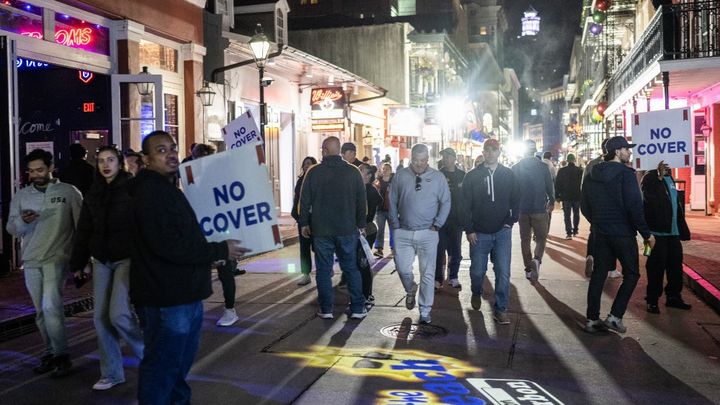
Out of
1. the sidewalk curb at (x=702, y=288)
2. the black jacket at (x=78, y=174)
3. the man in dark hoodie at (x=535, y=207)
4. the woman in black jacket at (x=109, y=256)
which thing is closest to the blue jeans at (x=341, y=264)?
the woman in black jacket at (x=109, y=256)

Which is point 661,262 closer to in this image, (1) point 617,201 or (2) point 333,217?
(1) point 617,201

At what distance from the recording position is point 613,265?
292 inches

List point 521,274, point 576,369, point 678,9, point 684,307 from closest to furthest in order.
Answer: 1. point 576,369
2. point 684,307
3. point 521,274
4. point 678,9

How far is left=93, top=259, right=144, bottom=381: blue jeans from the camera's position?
5523 mm

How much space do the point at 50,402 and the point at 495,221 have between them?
16.0 ft

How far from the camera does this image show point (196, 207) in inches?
181

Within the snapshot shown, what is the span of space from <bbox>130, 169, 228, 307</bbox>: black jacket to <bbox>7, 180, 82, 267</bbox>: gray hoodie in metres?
2.37

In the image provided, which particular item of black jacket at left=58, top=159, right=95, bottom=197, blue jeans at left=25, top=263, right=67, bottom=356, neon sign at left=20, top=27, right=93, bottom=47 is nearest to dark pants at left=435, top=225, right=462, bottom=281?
black jacket at left=58, top=159, right=95, bottom=197

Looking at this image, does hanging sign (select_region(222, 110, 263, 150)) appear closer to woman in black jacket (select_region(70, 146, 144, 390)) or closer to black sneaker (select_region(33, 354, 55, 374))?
woman in black jacket (select_region(70, 146, 144, 390))

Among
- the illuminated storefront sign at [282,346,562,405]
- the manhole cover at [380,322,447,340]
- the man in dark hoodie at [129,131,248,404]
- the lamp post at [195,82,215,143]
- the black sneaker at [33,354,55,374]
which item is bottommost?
the illuminated storefront sign at [282,346,562,405]

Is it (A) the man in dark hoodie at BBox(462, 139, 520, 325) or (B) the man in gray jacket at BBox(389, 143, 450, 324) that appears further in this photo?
(A) the man in dark hoodie at BBox(462, 139, 520, 325)

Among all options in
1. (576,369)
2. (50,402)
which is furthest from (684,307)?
(50,402)

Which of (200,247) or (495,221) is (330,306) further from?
(200,247)

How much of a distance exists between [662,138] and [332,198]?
5.24 meters
